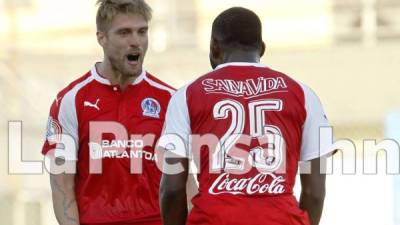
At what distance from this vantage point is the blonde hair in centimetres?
584

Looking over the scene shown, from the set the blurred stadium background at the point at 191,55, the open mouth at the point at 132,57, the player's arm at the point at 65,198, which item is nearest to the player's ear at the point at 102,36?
the open mouth at the point at 132,57

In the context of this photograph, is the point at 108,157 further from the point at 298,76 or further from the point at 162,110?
the point at 298,76

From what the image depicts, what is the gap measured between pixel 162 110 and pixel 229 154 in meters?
1.44

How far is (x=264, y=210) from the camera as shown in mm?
4488

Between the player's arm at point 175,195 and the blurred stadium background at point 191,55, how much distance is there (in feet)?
24.3

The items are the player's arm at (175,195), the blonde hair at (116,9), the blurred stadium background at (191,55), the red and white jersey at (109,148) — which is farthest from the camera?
the blurred stadium background at (191,55)

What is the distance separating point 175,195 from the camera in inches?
183

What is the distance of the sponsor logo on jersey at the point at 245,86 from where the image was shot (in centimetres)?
456

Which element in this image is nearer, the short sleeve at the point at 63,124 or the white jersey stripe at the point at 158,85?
the short sleeve at the point at 63,124

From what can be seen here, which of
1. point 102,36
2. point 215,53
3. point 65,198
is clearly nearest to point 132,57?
point 102,36

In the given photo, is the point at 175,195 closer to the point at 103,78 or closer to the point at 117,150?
the point at 117,150

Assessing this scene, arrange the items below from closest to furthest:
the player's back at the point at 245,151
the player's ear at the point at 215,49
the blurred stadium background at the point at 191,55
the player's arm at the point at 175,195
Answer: the player's back at the point at 245,151 → the player's arm at the point at 175,195 → the player's ear at the point at 215,49 → the blurred stadium background at the point at 191,55

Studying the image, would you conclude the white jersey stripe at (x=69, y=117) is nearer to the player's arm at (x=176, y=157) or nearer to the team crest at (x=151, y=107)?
the team crest at (x=151, y=107)

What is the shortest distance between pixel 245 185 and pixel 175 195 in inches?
13.1
